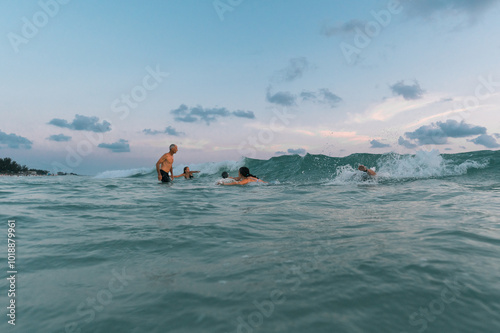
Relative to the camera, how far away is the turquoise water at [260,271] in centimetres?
222

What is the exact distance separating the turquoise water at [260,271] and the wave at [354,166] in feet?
32.2

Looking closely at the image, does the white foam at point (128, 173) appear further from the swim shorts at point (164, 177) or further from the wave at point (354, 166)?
the swim shorts at point (164, 177)

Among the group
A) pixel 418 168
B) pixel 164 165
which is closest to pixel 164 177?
pixel 164 165

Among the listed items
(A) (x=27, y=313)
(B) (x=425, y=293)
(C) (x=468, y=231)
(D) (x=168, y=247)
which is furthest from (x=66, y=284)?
(C) (x=468, y=231)

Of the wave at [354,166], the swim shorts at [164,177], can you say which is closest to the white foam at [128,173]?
the wave at [354,166]

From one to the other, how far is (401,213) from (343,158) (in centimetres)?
1995

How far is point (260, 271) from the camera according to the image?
3.08 meters

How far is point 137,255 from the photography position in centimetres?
378

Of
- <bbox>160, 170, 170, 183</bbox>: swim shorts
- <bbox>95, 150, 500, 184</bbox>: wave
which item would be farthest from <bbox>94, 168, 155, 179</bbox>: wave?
<bbox>160, 170, 170, 183</bbox>: swim shorts

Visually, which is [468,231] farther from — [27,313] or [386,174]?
[386,174]

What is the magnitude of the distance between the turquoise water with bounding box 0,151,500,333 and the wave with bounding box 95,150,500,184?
9830 mm

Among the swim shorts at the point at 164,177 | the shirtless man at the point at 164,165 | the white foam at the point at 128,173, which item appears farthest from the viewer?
the white foam at the point at 128,173

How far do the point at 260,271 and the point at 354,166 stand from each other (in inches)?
852

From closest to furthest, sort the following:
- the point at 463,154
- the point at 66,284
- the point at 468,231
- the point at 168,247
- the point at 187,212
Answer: the point at 66,284, the point at 168,247, the point at 468,231, the point at 187,212, the point at 463,154
